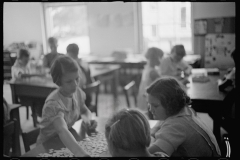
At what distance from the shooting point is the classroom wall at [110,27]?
20.3ft

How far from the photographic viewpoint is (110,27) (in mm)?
6301

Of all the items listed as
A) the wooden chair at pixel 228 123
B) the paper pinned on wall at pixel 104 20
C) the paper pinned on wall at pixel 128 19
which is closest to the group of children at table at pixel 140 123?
the wooden chair at pixel 228 123

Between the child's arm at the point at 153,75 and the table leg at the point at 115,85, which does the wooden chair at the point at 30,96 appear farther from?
the table leg at the point at 115,85

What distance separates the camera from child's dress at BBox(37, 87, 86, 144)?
164 cm

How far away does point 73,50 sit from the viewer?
2.08 meters

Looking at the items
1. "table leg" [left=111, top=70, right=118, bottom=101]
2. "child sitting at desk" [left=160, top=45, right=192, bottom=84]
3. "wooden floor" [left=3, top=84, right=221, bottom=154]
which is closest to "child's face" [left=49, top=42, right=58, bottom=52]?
"wooden floor" [left=3, top=84, right=221, bottom=154]

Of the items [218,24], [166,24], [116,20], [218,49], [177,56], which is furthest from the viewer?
[116,20]

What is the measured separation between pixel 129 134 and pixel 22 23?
1.25 m

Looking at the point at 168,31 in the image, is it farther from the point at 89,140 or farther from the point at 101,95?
the point at 89,140

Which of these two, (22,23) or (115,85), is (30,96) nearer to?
(22,23)

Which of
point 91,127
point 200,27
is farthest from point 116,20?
point 91,127

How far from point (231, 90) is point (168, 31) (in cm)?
344

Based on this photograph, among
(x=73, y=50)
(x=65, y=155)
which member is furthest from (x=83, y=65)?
(x=65, y=155)

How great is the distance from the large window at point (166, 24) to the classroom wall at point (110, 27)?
34cm
